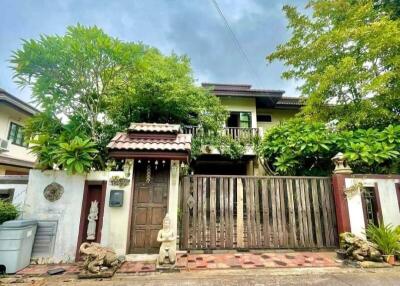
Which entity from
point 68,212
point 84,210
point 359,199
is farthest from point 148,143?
point 359,199

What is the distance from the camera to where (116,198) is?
466 centimetres

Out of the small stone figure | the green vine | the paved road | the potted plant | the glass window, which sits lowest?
the paved road

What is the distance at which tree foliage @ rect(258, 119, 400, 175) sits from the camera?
5492mm

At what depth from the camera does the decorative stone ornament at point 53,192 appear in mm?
4664

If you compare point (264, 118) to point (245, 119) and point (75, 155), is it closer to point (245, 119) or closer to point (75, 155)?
point (245, 119)

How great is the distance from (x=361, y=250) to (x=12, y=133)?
626 inches

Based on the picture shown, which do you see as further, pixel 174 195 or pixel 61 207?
pixel 174 195

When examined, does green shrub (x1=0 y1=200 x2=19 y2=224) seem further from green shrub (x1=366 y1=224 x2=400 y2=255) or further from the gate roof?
green shrub (x1=366 y1=224 x2=400 y2=255)

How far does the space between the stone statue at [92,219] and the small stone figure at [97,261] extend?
2.02 feet

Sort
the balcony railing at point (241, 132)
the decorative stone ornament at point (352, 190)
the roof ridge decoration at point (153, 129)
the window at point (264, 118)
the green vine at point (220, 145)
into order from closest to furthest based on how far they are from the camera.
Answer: the decorative stone ornament at point (352, 190), the roof ridge decoration at point (153, 129), the green vine at point (220, 145), the balcony railing at point (241, 132), the window at point (264, 118)

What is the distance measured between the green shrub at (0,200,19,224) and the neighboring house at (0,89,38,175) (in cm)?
736

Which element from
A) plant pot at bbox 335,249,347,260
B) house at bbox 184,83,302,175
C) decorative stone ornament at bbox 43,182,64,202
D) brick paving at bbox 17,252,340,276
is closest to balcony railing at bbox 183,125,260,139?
house at bbox 184,83,302,175

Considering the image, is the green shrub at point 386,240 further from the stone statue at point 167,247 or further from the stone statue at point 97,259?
the stone statue at point 97,259

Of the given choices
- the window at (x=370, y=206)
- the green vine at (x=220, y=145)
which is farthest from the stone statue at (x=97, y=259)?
the green vine at (x=220, y=145)
